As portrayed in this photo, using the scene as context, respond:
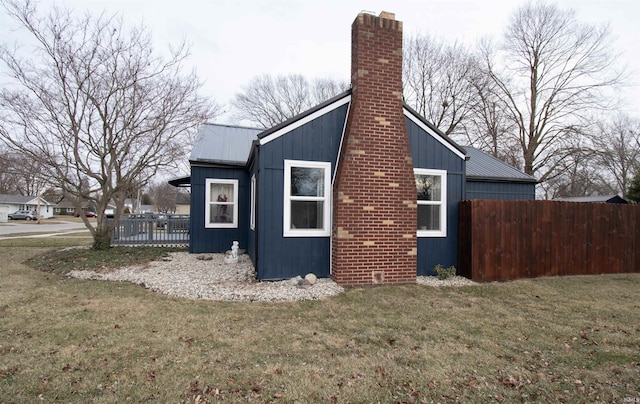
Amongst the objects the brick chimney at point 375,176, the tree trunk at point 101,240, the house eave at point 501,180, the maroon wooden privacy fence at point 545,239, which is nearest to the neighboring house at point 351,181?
the brick chimney at point 375,176

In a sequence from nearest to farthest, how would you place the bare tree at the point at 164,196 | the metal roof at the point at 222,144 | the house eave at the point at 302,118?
the house eave at the point at 302,118 → the metal roof at the point at 222,144 → the bare tree at the point at 164,196

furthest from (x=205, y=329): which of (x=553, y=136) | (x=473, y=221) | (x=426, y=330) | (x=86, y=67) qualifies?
(x=553, y=136)

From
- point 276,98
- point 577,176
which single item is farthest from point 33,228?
point 577,176

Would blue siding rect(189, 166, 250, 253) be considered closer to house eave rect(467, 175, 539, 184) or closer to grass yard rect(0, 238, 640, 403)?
grass yard rect(0, 238, 640, 403)

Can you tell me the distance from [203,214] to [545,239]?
980cm

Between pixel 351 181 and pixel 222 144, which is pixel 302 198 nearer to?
pixel 351 181

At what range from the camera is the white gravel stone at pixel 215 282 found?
6238 mm

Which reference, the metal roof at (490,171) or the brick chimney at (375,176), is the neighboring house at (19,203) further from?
the brick chimney at (375,176)

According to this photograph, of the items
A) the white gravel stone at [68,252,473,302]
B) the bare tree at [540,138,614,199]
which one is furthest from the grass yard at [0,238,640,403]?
the bare tree at [540,138,614,199]

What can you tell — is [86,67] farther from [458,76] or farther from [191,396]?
[458,76]

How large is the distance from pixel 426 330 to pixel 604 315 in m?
3.14

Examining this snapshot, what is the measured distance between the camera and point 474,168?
12586 millimetres

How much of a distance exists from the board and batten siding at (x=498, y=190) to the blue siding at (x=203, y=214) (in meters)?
7.65

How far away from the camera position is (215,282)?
7.25 m
